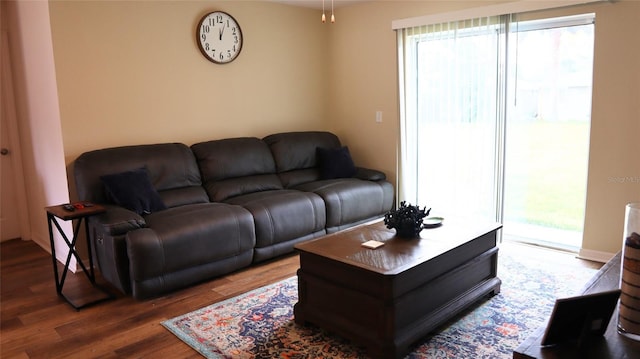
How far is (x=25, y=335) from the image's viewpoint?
9.27ft

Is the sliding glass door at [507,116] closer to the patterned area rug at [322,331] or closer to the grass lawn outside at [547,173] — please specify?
the grass lawn outside at [547,173]

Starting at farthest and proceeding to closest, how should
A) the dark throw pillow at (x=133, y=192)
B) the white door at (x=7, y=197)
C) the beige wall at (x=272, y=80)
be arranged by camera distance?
the white door at (x=7, y=197)
the beige wall at (x=272, y=80)
the dark throw pillow at (x=133, y=192)

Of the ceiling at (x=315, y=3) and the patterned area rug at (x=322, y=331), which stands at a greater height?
the ceiling at (x=315, y=3)

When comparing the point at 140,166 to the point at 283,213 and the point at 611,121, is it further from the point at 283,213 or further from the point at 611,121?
the point at 611,121

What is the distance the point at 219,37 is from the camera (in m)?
4.62

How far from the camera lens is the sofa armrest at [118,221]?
317 centimetres

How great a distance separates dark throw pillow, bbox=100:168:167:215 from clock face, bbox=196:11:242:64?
58.1 inches

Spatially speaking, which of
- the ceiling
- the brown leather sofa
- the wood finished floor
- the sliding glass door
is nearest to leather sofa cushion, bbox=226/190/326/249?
the brown leather sofa

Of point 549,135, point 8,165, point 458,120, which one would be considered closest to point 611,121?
point 549,135

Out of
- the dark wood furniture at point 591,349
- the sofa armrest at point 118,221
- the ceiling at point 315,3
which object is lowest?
the dark wood furniture at point 591,349

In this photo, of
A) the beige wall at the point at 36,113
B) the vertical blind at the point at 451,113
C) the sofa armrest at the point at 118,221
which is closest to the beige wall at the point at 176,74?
the beige wall at the point at 36,113

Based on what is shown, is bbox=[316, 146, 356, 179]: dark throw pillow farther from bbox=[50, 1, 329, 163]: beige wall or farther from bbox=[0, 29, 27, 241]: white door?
bbox=[0, 29, 27, 241]: white door

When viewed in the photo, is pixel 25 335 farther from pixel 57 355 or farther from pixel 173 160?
pixel 173 160

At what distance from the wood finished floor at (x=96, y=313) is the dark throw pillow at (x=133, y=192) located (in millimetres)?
658
